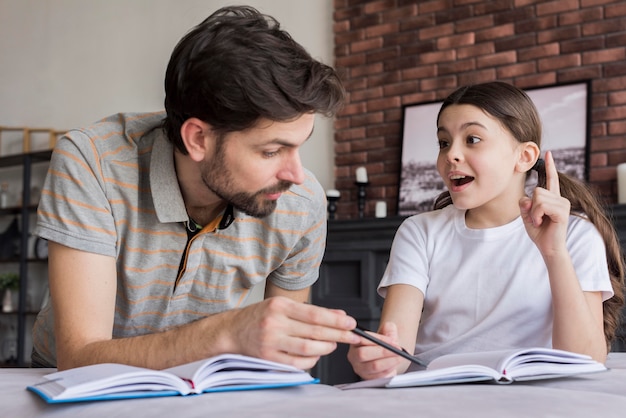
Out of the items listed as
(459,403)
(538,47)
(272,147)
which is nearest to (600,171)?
(538,47)

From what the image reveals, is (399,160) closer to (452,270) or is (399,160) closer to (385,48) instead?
(385,48)

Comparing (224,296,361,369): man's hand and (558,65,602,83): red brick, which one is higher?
(558,65,602,83): red brick

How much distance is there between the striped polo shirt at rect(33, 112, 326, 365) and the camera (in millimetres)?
1390

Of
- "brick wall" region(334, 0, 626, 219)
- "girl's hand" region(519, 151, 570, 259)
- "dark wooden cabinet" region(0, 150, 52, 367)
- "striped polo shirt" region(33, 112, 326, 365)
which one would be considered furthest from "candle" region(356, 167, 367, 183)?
"girl's hand" region(519, 151, 570, 259)

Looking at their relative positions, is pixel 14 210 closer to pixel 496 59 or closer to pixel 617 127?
pixel 496 59

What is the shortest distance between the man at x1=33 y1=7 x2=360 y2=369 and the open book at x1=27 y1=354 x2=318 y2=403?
17 centimetres

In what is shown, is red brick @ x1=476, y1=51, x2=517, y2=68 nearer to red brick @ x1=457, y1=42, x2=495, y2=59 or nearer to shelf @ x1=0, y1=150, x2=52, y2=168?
red brick @ x1=457, y1=42, x2=495, y2=59

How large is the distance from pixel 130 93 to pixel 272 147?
14.2ft

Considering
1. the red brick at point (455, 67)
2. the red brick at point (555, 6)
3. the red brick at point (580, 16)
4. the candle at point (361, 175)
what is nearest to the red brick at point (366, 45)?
the red brick at point (455, 67)

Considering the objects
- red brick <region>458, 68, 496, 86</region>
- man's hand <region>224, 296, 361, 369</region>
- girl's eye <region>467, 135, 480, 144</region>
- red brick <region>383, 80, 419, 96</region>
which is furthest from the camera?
red brick <region>383, 80, 419, 96</region>

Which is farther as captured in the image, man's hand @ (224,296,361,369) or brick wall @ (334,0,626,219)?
brick wall @ (334,0,626,219)

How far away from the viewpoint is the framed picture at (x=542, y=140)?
12.6 ft

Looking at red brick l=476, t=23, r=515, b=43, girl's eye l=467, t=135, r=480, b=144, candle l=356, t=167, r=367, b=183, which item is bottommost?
candle l=356, t=167, r=367, b=183

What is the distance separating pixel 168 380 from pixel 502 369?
472mm
